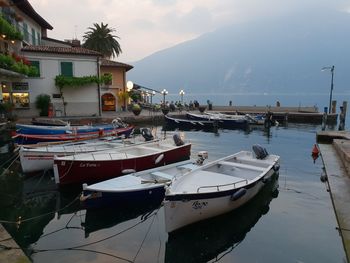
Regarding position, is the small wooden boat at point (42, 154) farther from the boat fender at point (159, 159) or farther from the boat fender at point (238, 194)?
the boat fender at point (238, 194)

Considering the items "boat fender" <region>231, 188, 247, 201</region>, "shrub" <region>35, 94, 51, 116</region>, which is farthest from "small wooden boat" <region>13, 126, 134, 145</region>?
"shrub" <region>35, 94, 51, 116</region>

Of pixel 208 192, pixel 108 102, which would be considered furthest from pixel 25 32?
pixel 208 192

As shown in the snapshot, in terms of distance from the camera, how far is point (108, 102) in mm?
41656

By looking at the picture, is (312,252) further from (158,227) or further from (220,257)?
(158,227)

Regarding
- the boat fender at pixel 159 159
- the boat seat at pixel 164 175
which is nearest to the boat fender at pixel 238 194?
the boat seat at pixel 164 175

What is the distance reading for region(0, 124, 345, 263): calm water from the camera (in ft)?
26.7

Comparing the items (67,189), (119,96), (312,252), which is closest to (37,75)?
(119,96)

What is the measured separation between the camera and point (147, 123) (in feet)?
119

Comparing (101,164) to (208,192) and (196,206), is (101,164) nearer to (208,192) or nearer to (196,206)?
(196,206)

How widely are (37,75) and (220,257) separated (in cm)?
2936

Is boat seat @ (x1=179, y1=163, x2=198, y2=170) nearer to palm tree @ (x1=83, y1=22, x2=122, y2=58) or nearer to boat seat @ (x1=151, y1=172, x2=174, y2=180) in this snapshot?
boat seat @ (x1=151, y1=172, x2=174, y2=180)

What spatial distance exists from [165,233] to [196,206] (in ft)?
4.75

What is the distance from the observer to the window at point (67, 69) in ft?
107

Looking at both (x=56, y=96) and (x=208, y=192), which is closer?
(x=208, y=192)
